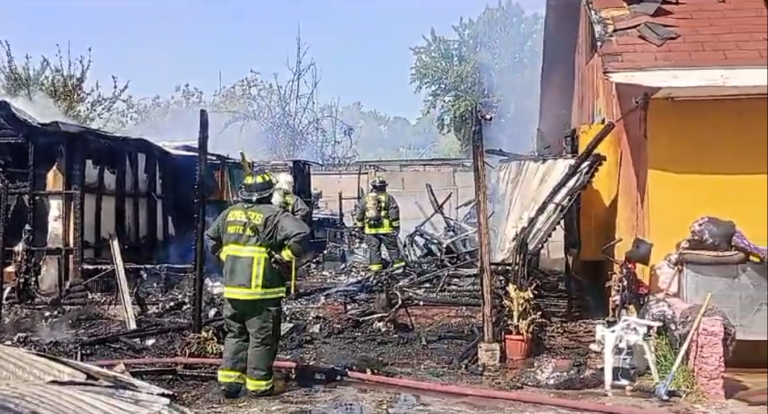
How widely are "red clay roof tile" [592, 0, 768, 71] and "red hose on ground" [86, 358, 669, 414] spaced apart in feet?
6.63

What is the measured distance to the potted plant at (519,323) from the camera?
7605 millimetres

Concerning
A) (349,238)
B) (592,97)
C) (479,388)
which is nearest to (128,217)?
(349,238)

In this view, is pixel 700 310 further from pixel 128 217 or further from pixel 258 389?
pixel 128 217

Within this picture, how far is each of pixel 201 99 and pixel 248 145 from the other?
8481 millimetres

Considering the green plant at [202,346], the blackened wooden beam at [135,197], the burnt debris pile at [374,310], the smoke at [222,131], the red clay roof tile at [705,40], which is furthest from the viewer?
the smoke at [222,131]

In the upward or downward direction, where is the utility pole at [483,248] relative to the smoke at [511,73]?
downward

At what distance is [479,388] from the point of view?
21.2 feet

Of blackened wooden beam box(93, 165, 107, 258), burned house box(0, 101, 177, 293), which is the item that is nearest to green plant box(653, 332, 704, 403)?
burned house box(0, 101, 177, 293)

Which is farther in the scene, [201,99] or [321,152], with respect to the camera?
[201,99]

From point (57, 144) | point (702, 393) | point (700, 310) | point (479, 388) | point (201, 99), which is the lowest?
point (479, 388)

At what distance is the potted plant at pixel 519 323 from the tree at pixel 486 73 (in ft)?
33.6

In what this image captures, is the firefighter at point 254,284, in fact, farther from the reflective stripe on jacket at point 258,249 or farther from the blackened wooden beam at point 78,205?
the blackened wooden beam at point 78,205

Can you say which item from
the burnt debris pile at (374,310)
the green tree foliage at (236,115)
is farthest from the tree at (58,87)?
the burnt debris pile at (374,310)

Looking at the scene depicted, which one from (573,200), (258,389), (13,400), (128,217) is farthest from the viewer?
(128,217)
